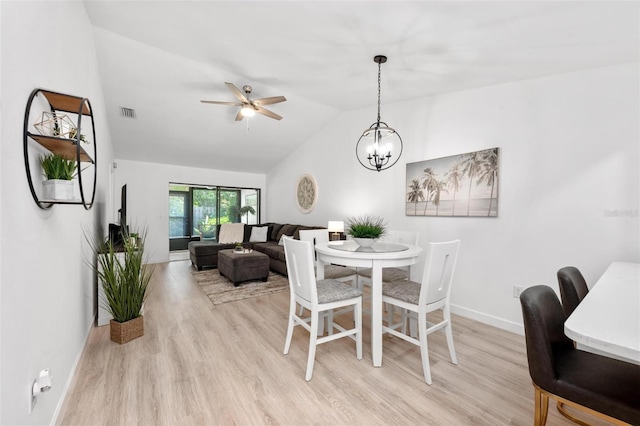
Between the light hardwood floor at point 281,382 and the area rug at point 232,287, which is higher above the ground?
the light hardwood floor at point 281,382

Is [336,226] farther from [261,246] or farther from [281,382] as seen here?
[281,382]

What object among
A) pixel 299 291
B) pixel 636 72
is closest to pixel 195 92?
pixel 299 291

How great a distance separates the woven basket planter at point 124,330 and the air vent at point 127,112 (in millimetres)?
3257

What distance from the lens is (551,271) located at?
2510 millimetres

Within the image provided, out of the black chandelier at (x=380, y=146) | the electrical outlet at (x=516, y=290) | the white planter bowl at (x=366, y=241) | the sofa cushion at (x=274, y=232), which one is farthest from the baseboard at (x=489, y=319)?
the sofa cushion at (x=274, y=232)

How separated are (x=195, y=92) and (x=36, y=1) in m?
2.84

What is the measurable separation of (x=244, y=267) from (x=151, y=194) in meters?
3.43

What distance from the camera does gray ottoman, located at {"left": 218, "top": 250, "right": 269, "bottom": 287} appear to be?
167 inches

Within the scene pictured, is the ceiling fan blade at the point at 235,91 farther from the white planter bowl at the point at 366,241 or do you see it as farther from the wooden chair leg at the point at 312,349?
the wooden chair leg at the point at 312,349

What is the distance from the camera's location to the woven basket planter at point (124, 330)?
7.84 feet

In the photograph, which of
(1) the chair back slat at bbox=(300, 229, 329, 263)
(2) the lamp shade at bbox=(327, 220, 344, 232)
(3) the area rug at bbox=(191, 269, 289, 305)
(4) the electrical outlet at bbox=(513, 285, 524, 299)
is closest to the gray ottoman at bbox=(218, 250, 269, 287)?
(3) the area rug at bbox=(191, 269, 289, 305)

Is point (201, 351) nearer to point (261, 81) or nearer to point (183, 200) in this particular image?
point (261, 81)

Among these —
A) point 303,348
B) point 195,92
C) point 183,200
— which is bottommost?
point 303,348

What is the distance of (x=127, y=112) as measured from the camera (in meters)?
4.21
